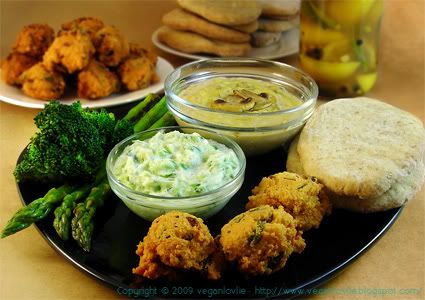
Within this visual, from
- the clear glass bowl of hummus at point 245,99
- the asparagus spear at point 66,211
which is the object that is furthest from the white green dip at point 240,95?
the asparagus spear at point 66,211

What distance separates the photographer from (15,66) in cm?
479

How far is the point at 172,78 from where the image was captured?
12.8ft

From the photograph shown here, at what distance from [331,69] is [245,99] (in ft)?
4.18

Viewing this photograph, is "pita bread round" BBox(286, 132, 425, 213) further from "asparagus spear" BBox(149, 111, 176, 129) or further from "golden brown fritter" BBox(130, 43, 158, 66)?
"golden brown fritter" BBox(130, 43, 158, 66)

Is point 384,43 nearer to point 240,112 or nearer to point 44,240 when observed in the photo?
point 240,112

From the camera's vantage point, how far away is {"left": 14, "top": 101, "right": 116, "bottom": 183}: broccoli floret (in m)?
3.18

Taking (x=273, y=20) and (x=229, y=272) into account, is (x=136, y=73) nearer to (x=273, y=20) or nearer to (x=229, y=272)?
(x=273, y=20)

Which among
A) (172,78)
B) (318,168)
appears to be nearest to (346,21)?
(172,78)

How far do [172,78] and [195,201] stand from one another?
4.24 ft

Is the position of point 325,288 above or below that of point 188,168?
below

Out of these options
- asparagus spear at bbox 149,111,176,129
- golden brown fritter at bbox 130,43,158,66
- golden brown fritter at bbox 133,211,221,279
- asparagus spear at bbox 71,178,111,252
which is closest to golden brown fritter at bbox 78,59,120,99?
golden brown fritter at bbox 130,43,158,66

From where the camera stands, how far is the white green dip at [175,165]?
9.37 ft

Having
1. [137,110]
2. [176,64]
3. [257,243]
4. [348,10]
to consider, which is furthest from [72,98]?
[257,243]

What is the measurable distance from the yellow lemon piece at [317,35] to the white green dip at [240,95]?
2.44 ft
